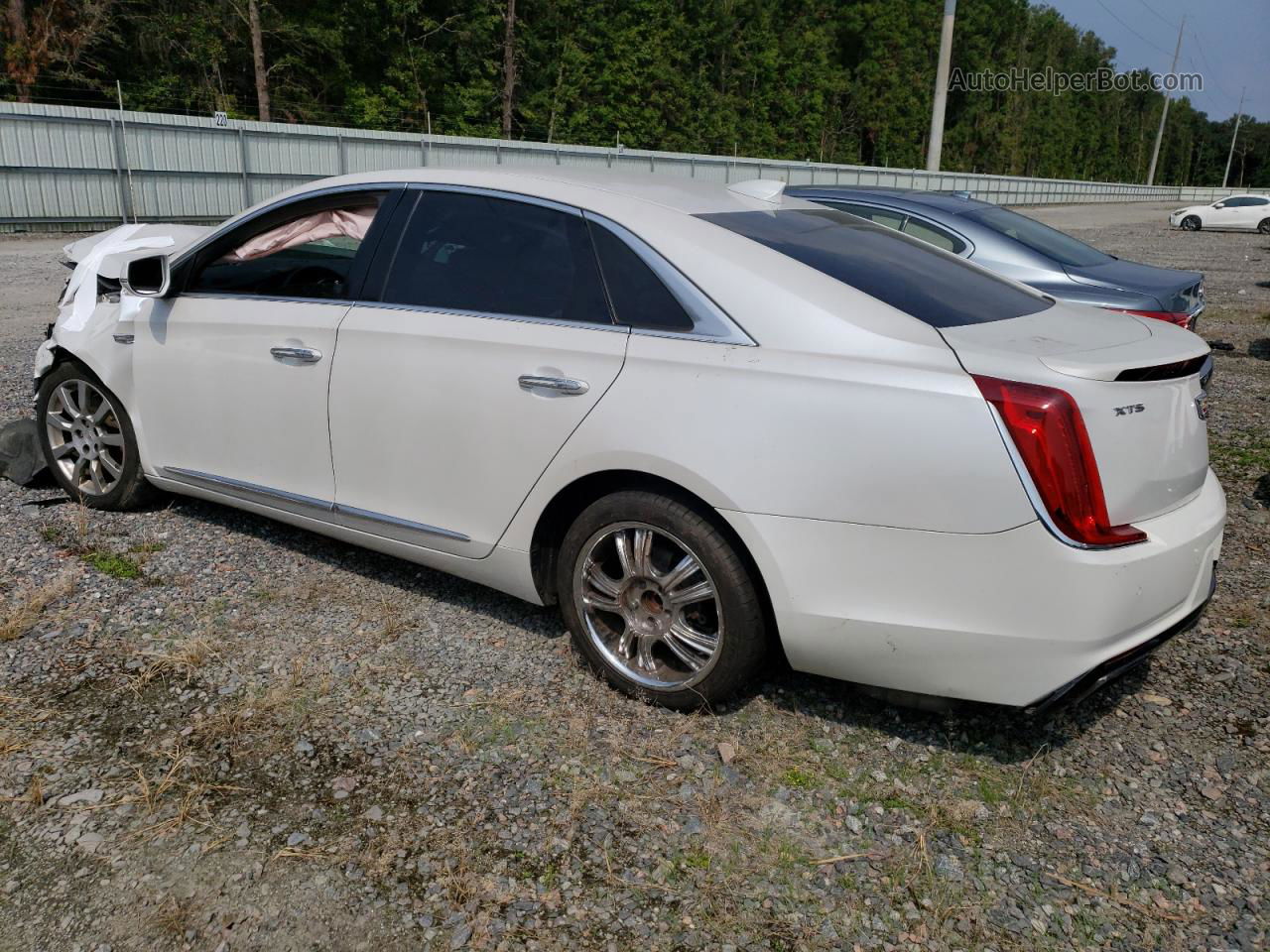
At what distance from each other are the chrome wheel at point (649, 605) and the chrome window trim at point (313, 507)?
0.52 m

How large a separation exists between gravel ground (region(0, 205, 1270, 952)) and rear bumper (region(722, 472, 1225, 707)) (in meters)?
0.37

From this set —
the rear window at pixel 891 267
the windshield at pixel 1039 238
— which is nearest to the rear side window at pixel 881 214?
the windshield at pixel 1039 238

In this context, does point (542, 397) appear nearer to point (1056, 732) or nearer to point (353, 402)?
point (353, 402)

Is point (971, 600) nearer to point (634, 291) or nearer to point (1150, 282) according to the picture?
A: point (634, 291)

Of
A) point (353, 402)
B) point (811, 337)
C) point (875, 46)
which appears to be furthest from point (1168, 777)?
point (875, 46)

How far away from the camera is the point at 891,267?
345 cm

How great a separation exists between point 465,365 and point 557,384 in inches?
15.3

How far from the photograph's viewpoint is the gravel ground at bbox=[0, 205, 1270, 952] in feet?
8.05

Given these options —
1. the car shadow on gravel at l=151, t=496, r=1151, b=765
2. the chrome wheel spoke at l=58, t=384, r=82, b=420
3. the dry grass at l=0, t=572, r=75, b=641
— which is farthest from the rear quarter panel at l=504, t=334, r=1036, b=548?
the chrome wheel spoke at l=58, t=384, r=82, b=420

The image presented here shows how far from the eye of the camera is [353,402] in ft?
12.4

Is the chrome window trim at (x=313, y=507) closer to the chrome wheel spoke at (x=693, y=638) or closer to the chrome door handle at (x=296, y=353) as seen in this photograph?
the chrome door handle at (x=296, y=353)

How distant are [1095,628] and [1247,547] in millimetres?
2811

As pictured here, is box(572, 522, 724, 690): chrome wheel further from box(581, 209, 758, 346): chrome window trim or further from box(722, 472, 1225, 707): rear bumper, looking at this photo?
box(581, 209, 758, 346): chrome window trim

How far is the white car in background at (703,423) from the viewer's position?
8.93ft
